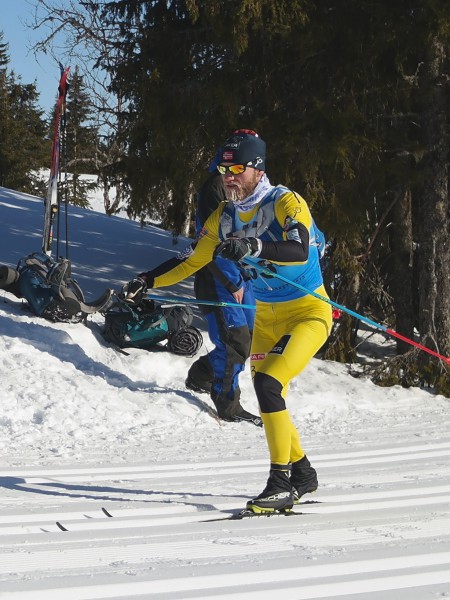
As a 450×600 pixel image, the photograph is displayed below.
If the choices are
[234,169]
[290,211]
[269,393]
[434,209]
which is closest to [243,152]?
[234,169]

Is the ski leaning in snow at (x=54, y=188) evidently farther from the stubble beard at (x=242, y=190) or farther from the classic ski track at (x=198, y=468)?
the stubble beard at (x=242, y=190)

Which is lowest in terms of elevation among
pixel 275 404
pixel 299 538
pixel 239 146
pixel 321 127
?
pixel 299 538

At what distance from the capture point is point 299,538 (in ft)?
14.8

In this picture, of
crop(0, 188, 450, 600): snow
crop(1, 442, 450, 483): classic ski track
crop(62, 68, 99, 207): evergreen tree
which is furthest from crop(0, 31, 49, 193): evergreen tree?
crop(1, 442, 450, 483): classic ski track

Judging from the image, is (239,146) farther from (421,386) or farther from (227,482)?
(421,386)

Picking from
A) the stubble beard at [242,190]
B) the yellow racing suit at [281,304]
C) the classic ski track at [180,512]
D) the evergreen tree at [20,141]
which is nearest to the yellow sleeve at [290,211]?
the yellow racing suit at [281,304]

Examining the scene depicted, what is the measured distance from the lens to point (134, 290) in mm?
6023

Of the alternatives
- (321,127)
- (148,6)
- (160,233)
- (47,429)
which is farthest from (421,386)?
(160,233)

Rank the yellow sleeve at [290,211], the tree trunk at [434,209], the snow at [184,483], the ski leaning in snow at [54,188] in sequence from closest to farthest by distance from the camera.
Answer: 1. the snow at [184,483]
2. the yellow sleeve at [290,211]
3. the tree trunk at [434,209]
4. the ski leaning in snow at [54,188]

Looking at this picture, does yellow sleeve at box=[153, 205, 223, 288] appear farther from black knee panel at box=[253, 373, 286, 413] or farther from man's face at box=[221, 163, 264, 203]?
black knee panel at box=[253, 373, 286, 413]

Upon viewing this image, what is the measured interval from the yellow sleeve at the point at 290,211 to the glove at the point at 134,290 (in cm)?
112

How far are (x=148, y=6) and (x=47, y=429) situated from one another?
20.2 feet

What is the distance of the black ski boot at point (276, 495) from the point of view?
16.6 feet

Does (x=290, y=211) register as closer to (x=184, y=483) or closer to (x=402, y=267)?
(x=184, y=483)
